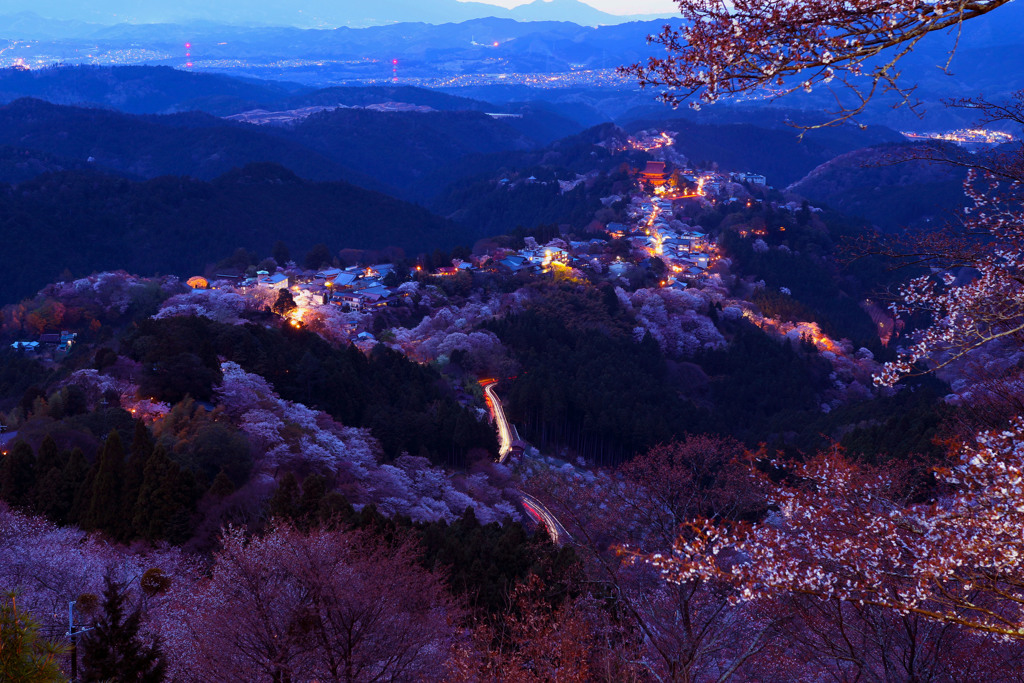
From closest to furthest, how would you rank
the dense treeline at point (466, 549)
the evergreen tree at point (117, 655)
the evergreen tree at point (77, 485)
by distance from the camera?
the evergreen tree at point (117, 655) → the dense treeline at point (466, 549) → the evergreen tree at point (77, 485)

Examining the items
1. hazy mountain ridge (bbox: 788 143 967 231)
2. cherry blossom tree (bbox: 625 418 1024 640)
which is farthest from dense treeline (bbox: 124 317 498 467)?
hazy mountain ridge (bbox: 788 143 967 231)

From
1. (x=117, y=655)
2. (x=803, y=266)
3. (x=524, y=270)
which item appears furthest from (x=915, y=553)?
(x=803, y=266)

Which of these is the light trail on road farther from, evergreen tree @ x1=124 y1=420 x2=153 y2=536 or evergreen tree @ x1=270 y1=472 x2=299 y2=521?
evergreen tree @ x1=124 y1=420 x2=153 y2=536

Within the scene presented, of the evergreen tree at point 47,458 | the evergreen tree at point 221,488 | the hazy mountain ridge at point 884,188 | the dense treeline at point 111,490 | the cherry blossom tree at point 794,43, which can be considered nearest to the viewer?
the cherry blossom tree at point 794,43

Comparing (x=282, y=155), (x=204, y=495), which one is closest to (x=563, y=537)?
(x=204, y=495)

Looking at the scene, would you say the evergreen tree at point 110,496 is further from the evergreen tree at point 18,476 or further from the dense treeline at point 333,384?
the dense treeline at point 333,384

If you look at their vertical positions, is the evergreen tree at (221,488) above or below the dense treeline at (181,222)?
above

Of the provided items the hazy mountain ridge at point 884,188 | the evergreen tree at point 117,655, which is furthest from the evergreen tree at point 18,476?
the hazy mountain ridge at point 884,188
